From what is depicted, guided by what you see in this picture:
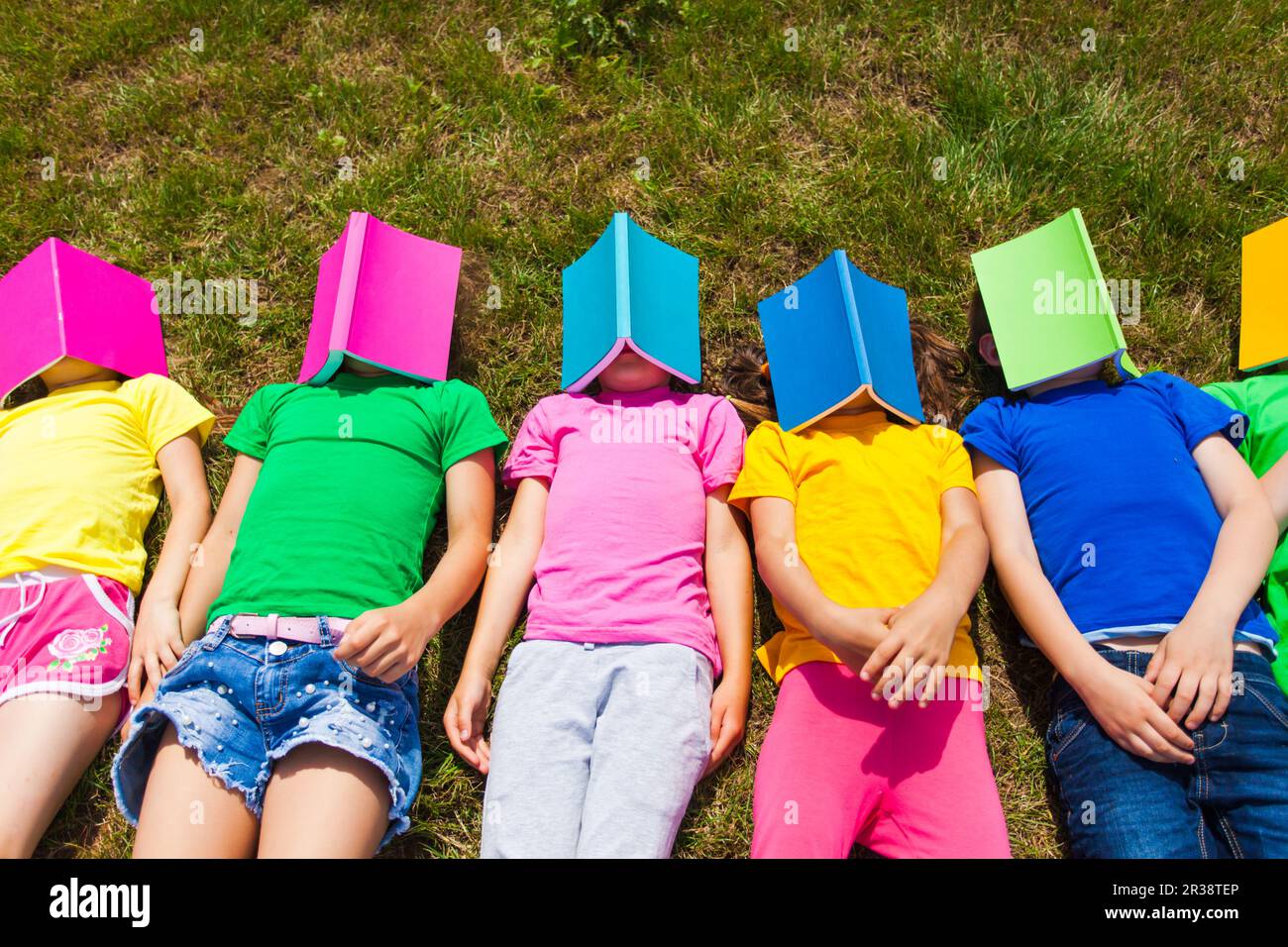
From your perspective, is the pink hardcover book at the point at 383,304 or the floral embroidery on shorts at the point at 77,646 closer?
the floral embroidery on shorts at the point at 77,646

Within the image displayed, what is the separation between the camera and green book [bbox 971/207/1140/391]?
9.42 feet

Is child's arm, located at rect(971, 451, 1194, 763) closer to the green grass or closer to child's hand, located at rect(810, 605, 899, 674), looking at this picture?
child's hand, located at rect(810, 605, 899, 674)

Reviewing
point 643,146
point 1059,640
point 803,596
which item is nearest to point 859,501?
point 803,596

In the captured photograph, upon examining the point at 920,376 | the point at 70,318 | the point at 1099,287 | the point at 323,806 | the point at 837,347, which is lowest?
the point at 323,806

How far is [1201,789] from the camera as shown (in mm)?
2297

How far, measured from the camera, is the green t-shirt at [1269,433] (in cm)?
265

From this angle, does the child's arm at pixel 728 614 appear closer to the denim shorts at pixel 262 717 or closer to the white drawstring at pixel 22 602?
the denim shorts at pixel 262 717

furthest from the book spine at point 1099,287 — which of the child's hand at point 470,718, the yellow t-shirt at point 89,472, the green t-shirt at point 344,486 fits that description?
the yellow t-shirt at point 89,472

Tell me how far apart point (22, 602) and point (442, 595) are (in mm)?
1293

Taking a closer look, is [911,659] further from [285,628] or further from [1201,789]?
[285,628]

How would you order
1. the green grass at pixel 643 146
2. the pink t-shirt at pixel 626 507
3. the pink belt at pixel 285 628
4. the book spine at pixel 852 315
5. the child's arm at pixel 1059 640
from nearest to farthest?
the child's arm at pixel 1059 640, the pink belt at pixel 285 628, the pink t-shirt at pixel 626 507, the book spine at pixel 852 315, the green grass at pixel 643 146

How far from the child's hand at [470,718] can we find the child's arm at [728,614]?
6 centimetres

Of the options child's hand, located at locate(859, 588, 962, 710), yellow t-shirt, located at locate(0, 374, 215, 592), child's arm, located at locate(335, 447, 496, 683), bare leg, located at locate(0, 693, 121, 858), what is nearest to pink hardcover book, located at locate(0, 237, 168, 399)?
yellow t-shirt, located at locate(0, 374, 215, 592)
